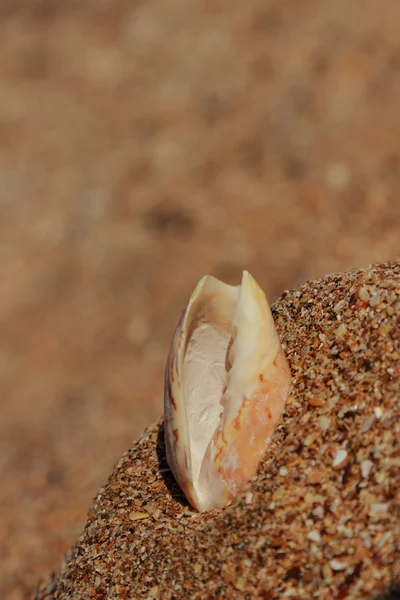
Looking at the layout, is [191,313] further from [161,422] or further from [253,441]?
[161,422]

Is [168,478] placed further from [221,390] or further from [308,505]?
[308,505]

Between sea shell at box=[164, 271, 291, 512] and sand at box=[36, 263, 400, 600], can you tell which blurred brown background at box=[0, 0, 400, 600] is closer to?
sand at box=[36, 263, 400, 600]

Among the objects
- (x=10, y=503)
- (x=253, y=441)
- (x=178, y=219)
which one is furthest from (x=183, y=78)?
(x=253, y=441)

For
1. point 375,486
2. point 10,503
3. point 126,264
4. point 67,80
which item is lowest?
point 375,486

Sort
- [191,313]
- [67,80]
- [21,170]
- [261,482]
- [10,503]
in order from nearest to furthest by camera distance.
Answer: [261,482], [191,313], [10,503], [21,170], [67,80]

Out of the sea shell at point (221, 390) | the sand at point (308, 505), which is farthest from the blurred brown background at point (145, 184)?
the sea shell at point (221, 390)

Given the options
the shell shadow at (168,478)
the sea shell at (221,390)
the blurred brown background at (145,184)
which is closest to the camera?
the sea shell at (221,390)

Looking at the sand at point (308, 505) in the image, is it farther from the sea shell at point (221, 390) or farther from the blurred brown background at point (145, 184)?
the blurred brown background at point (145, 184)
